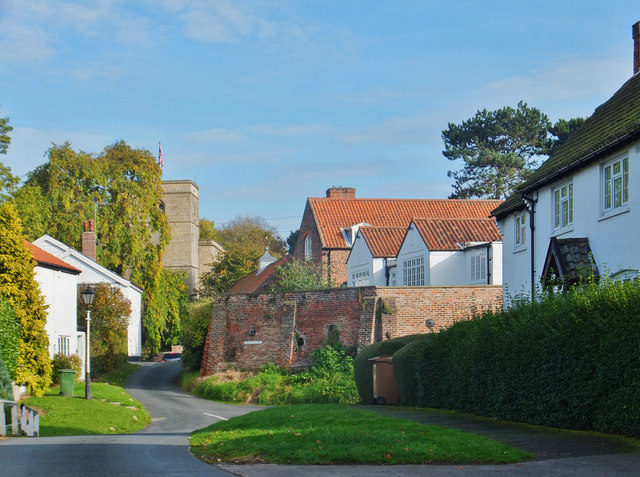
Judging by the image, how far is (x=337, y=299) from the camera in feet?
139

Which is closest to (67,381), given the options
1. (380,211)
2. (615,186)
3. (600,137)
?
(600,137)

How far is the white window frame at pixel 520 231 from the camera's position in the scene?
2760 centimetres

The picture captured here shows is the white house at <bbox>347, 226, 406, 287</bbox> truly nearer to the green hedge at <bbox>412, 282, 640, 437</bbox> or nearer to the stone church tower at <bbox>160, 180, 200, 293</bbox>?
the green hedge at <bbox>412, 282, 640, 437</bbox>

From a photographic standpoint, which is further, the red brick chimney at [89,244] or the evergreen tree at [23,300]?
the red brick chimney at [89,244]

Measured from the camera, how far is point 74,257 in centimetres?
5072

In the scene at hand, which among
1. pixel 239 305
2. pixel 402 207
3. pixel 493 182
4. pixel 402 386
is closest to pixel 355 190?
pixel 402 207

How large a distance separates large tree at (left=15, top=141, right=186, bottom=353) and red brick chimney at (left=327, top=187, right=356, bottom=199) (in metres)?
13.6

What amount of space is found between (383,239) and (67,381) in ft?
71.8

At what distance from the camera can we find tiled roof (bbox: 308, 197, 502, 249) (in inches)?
2277

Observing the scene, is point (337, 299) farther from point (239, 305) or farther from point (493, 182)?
point (493, 182)

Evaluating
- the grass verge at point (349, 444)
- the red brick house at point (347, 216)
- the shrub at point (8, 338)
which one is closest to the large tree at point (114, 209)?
the red brick house at point (347, 216)

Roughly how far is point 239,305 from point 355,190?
75.0 feet

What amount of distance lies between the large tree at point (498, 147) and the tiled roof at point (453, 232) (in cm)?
2655

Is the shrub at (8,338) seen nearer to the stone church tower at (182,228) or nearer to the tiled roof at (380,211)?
the tiled roof at (380,211)
